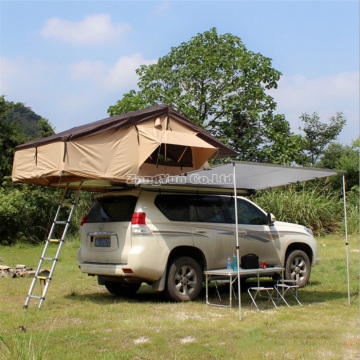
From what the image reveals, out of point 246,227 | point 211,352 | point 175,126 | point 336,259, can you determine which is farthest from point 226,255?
point 336,259

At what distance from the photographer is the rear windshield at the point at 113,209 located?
8086mm

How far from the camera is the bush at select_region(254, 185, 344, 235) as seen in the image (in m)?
18.4

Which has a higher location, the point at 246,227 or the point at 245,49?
the point at 245,49

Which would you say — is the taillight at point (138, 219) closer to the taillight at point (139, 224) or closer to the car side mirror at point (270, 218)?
the taillight at point (139, 224)

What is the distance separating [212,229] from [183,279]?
1006 mm

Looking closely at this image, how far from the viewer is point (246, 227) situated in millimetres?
9047

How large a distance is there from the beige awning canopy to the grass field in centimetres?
201

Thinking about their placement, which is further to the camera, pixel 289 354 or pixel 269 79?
pixel 269 79

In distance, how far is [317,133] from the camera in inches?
1313

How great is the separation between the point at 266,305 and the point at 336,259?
509 centimetres

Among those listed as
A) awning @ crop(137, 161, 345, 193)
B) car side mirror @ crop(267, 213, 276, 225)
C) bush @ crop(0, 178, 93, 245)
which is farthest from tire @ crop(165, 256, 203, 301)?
bush @ crop(0, 178, 93, 245)

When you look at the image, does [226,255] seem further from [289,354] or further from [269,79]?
[269,79]

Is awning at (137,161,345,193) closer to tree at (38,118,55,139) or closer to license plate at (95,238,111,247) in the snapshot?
license plate at (95,238,111,247)

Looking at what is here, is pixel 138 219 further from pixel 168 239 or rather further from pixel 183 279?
pixel 183 279
